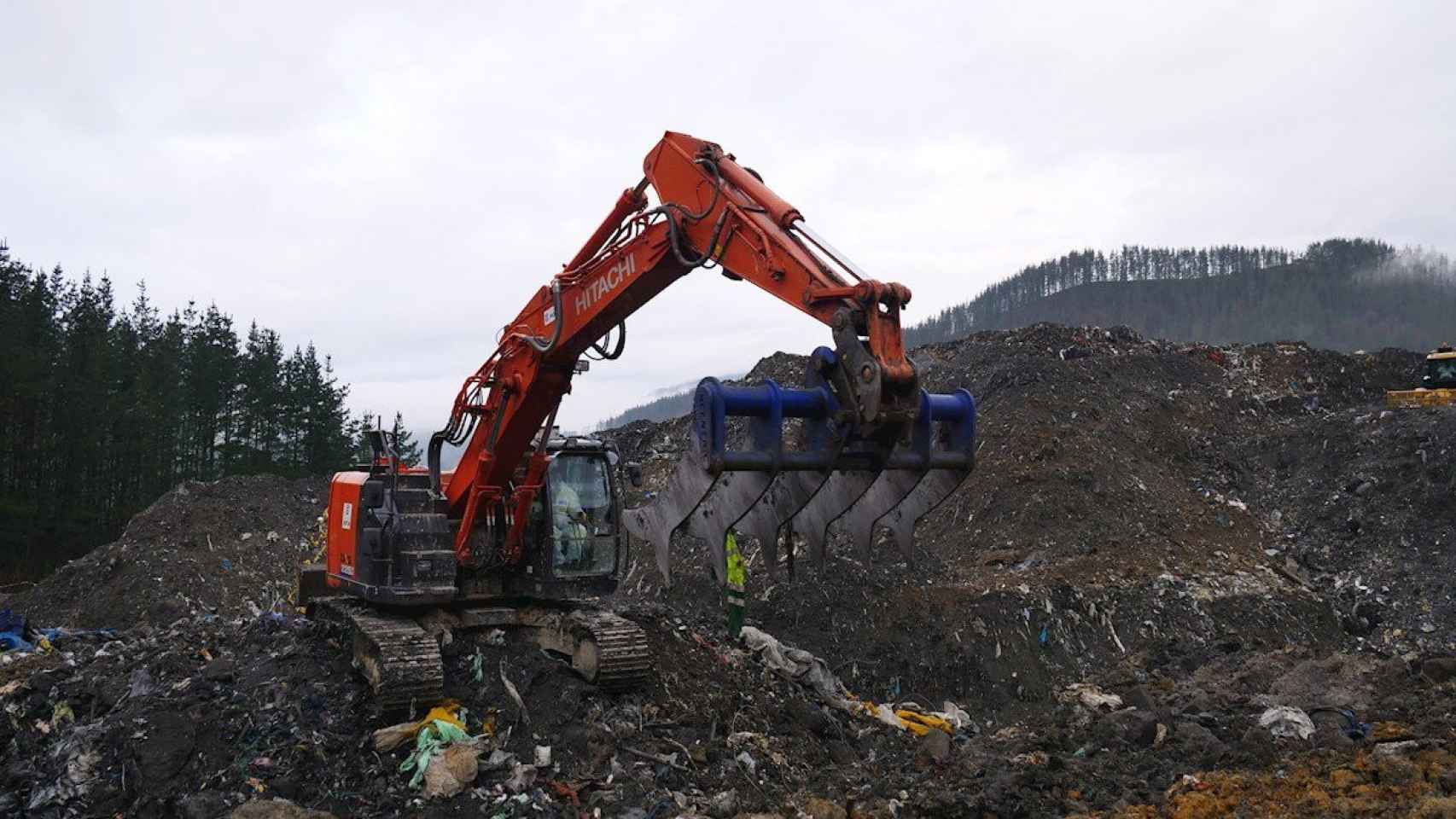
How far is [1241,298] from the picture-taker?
8131 centimetres

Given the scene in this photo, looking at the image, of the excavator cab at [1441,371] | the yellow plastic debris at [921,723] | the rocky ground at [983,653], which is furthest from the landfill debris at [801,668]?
the excavator cab at [1441,371]

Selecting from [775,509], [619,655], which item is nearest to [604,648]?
[619,655]

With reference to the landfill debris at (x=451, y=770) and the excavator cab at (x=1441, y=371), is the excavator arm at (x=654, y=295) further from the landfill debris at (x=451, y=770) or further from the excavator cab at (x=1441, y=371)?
the excavator cab at (x=1441, y=371)

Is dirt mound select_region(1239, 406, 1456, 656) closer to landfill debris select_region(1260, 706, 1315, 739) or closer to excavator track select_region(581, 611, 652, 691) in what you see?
landfill debris select_region(1260, 706, 1315, 739)

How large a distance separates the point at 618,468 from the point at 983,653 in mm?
6296

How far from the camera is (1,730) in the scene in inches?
336

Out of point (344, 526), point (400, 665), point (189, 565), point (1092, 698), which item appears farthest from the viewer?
point (189, 565)

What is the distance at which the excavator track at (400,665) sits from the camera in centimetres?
761

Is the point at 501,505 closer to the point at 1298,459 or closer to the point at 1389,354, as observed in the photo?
the point at 1298,459

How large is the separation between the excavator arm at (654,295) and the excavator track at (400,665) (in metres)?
0.91

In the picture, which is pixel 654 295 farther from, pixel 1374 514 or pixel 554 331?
pixel 1374 514

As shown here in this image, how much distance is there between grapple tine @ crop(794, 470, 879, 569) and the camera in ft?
19.6

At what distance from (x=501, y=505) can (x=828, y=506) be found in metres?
3.79

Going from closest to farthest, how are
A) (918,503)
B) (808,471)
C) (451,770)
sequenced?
(808,471)
(918,503)
(451,770)
